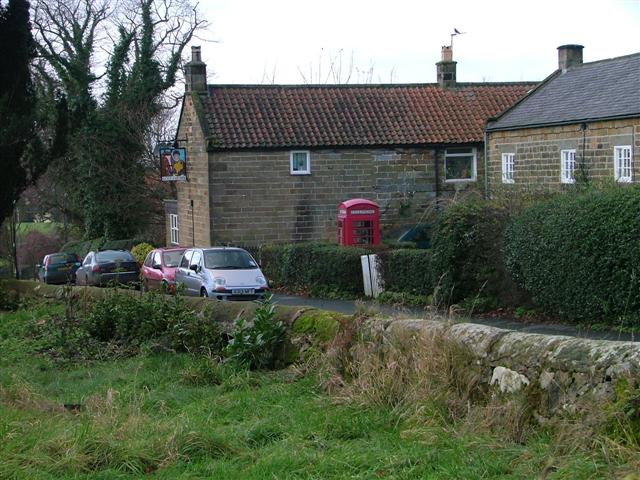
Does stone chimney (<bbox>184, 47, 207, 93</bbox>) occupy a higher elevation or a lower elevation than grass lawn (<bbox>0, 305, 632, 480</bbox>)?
higher

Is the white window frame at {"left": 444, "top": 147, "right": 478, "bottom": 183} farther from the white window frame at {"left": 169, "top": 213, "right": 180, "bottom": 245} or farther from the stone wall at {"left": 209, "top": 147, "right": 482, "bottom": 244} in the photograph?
the white window frame at {"left": 169, "top": 213, "right": 180, "bottom": 245}

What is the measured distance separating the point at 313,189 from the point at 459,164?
243 inches

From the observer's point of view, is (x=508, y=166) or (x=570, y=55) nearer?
(x=508, y=166)

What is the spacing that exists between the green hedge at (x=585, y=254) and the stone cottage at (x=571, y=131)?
148 inches

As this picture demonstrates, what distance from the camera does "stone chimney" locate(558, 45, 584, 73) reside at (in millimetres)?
31359

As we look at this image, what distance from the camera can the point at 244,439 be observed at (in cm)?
711

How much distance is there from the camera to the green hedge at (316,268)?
26.4 meters

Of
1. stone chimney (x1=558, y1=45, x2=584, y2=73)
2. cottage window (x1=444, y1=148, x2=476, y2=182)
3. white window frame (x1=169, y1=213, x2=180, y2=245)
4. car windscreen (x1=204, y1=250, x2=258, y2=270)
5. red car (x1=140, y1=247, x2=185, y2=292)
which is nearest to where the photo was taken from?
car windscreen (x1=204, y1=250, x2=258, y2=270)

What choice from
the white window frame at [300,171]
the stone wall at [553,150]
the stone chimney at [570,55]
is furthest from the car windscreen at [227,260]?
the stone chimney at [570,55]

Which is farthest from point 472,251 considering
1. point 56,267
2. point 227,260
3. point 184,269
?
point 56,267

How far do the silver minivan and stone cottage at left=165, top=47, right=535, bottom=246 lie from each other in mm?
8931

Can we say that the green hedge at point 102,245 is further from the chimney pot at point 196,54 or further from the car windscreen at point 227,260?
the car windscreen at point 227,260

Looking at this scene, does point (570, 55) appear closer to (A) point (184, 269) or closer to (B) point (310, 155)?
(B) point (310, 155)

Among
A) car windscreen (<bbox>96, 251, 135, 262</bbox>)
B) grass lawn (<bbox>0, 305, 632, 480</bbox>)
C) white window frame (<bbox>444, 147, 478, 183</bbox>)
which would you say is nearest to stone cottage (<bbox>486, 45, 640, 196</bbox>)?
white window frame (<bbox>444, 147, 478, 183</bbox>)
